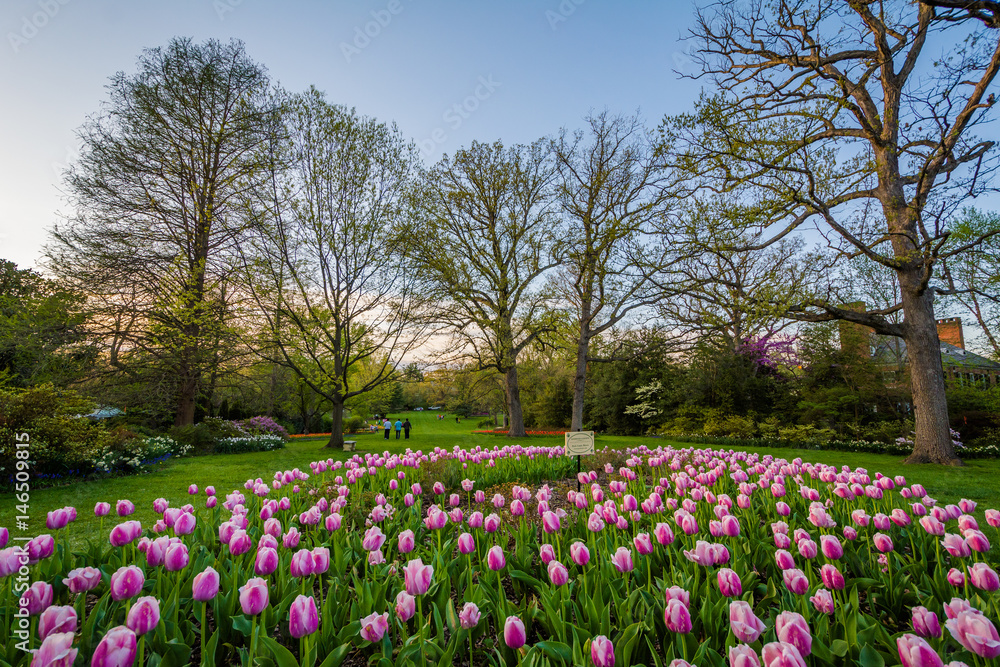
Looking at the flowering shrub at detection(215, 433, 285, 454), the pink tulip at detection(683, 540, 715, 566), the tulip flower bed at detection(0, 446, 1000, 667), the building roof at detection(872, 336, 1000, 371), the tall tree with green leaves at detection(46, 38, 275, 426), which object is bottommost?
the flowering shrub at detection(215, 433, 285, 454)

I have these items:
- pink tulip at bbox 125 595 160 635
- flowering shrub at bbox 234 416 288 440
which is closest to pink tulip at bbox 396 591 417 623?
pink tulip at bbox 125 595 160 635

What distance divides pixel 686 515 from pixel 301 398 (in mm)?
24137

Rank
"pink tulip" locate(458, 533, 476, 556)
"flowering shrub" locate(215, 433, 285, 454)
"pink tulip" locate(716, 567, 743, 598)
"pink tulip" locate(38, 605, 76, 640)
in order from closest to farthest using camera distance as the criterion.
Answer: "pink tulip" locate(38, 605, 76, 640), "pink tulip" locate(716, 567, 743, 598), "pink tulip" locate(458, 533, 476, 556), "flowering shrub" locate(215, 433, 285, 454)

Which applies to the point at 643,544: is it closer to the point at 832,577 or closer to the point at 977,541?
the point at 832,577

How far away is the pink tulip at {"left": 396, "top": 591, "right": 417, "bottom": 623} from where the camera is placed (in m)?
1.77

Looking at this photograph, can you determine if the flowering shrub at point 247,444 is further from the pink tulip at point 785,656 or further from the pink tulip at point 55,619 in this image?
the pink tulip at point 785,656

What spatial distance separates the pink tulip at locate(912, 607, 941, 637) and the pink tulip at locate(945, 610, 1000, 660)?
262 mm

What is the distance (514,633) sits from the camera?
1569mm

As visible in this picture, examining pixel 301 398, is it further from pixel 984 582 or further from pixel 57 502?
pixel 984 582

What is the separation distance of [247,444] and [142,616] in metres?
14.2

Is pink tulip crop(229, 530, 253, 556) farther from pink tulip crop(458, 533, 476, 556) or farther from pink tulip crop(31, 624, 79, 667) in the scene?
pink tulip crop(458, 533, 476, 556)

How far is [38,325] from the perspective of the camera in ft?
38.8

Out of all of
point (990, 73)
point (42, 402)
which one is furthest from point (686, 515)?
point (990, 73)

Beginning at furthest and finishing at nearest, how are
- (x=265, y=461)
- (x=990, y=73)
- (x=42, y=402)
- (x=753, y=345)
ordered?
(x=753, y=345)
(x=265, y=461)
(x=990, y=73)
(x=42, y=402)
